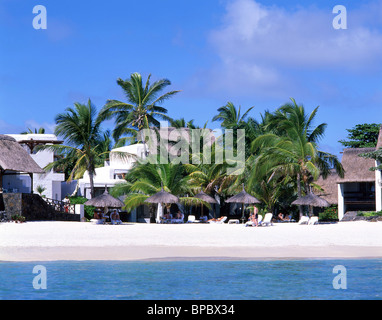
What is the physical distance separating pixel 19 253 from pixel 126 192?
13.1 m

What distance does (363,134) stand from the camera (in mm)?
46562

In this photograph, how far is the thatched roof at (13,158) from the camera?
27203 mm

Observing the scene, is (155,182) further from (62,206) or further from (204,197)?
(62,206)

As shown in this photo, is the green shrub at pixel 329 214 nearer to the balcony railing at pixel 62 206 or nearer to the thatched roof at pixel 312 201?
the thatched roof at pixel 312 201

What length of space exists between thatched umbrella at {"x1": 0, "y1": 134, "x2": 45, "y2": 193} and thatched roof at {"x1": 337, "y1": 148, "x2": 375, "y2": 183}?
16.9 meters

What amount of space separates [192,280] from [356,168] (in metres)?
22.8

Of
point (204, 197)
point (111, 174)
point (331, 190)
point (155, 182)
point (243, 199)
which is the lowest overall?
point (243, 199)

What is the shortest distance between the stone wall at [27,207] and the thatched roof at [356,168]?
1645cm

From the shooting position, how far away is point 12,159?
27.8 meters

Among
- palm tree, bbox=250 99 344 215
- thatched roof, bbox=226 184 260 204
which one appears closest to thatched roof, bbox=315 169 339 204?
palm tree, bbox=250 99 344 215

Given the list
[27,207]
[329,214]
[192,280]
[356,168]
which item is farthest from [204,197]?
[192,280]
